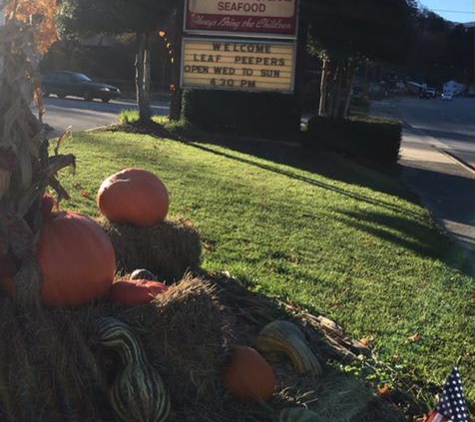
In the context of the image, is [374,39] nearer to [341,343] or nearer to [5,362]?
[341,343]

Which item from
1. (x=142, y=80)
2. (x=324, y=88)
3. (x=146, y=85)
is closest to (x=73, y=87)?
(x=142, y=80)

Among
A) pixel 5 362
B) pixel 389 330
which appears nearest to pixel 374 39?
pixel 389 330

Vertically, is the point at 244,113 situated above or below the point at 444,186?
above

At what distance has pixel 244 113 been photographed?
56.1 feet

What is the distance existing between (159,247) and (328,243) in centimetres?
272

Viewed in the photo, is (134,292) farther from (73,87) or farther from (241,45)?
(73,87)

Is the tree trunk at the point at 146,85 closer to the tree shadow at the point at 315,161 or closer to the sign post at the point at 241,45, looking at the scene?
the tree shadow at the point at 315,161

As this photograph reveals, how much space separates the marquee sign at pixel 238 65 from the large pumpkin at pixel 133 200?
12.0 meters

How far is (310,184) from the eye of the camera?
36.2 ft

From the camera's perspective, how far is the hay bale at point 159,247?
4367mm

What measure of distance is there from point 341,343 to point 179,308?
5.49 ft

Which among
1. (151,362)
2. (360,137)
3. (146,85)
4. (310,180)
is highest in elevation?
(146,85)

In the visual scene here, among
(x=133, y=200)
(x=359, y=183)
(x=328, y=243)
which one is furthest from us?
(x=359, y=183)

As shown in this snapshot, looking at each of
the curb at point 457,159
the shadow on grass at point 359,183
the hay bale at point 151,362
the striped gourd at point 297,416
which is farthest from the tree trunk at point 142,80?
the striped gourd at point 297,416
